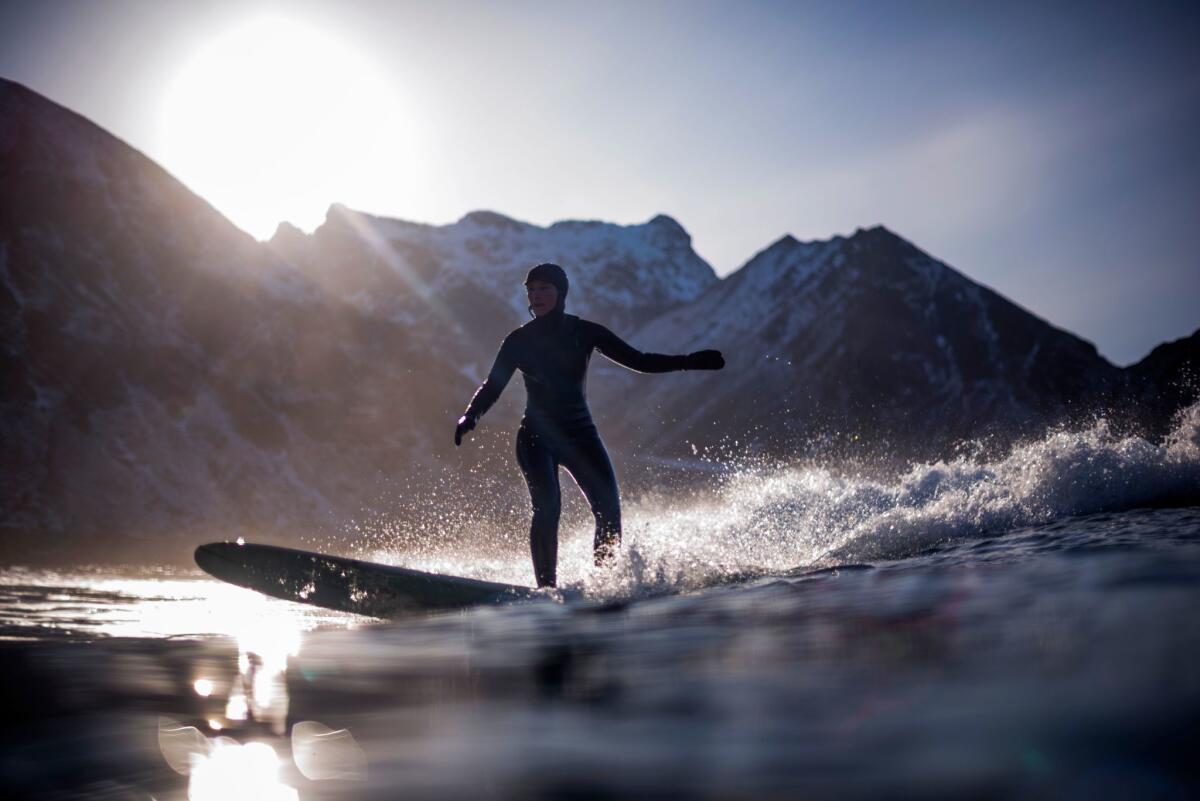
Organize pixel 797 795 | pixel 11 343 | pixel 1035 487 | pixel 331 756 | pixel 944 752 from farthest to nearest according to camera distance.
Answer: pixel 11 343 → pixel 1035 487 → pixel 331 756 → pixel 944 752 → pixel 797 795

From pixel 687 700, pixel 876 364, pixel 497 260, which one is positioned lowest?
pixel 687 700

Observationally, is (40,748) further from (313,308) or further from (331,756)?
(313,308)

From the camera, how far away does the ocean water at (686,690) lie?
137 cm

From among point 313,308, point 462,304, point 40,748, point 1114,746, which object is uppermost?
point 462,304

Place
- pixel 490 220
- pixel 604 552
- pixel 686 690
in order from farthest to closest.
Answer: pixel 490 220, pixel 604 552, pixel 686 690

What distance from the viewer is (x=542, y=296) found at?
6.09 metres

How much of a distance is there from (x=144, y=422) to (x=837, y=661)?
877 inches

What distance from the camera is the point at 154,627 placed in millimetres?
3832

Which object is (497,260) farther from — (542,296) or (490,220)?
(542,296)

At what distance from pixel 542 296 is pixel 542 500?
62.5 inches

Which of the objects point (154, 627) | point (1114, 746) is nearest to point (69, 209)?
point (154, 627)

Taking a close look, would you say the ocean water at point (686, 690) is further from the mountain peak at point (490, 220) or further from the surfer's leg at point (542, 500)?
the mountain peak at point (490, 220)

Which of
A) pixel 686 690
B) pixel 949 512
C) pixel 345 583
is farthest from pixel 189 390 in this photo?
pixel 686 690

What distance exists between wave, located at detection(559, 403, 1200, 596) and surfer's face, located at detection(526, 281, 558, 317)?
190 centimetres
